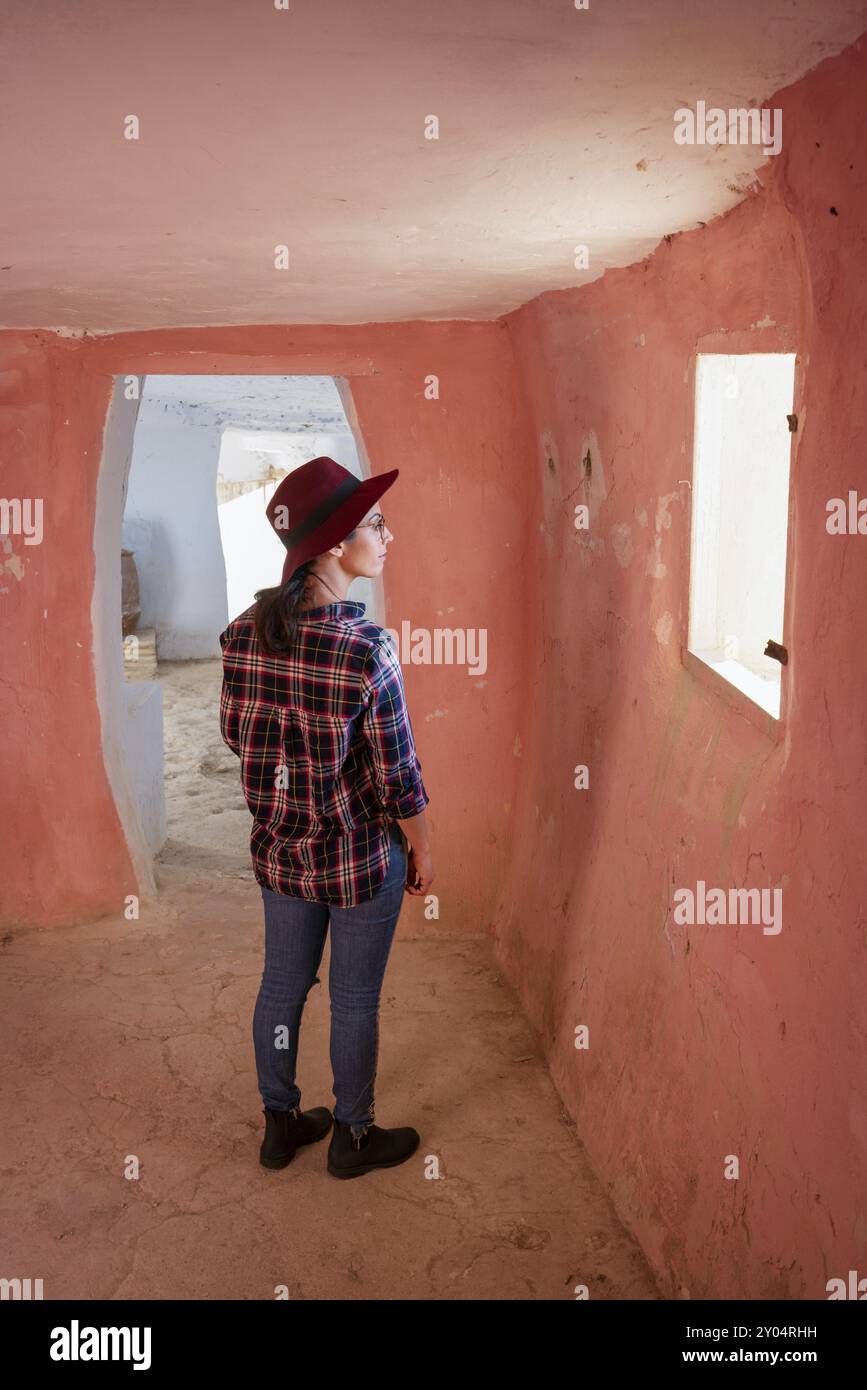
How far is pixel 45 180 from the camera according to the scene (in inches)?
85.9

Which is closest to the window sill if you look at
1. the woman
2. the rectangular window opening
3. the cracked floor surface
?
the rectangular window opening

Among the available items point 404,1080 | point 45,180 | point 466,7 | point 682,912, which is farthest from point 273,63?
point 404,1080

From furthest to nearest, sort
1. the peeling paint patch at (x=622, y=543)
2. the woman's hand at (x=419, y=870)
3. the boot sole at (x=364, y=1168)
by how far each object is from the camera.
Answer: the peeling paint patch at (x=622, y=543) → the boot sole at (x=364, y=1168) → the woman's hand at (x=419, y=870)

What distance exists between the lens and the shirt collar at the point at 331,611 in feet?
8.87

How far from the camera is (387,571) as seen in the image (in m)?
4.59

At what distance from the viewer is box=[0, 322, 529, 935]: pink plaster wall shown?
4438 mm

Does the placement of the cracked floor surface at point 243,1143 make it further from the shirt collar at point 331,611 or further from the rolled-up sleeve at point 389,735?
the shirt collar at point 331,611

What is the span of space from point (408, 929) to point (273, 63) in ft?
12.0

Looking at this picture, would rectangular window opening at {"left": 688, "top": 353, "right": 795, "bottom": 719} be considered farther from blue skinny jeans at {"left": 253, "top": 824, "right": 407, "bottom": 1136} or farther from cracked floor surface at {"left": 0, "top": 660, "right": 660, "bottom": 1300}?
cracked floor surface at {"left": 0, "top": 660, "right": 660, "bottom": 1300}

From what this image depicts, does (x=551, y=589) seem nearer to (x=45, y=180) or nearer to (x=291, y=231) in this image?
(x=291, y=231)

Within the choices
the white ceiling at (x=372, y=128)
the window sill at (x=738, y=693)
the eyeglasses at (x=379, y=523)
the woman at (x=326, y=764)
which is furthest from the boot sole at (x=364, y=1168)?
the white ceiling at (x=372, y=128)

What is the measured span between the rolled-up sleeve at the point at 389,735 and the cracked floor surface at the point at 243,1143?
3.58 ft

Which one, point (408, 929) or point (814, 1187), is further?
point (408, 929)

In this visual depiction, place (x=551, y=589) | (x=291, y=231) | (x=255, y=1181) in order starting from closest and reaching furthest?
(x=291, y=231), (x=255, y=1181), (x=551, y=589)
